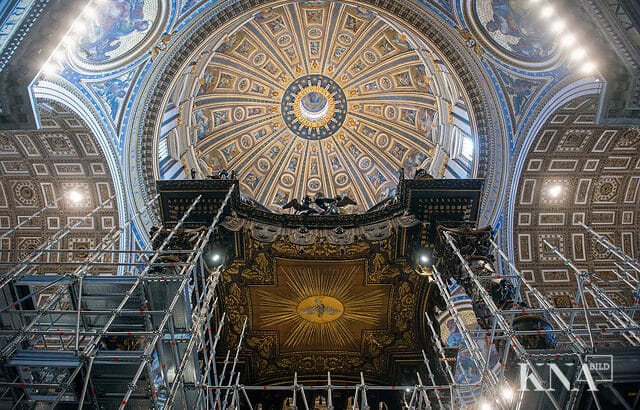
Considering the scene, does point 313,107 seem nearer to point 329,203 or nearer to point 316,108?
point 316,108

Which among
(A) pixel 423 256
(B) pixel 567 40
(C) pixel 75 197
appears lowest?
(A) pixel 423 256

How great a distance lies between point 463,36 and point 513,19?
136 centimetres

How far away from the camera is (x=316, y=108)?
24.3 metres

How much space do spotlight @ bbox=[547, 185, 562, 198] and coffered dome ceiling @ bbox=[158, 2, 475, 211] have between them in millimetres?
3442

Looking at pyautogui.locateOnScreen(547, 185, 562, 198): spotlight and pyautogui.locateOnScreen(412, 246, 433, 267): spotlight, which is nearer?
pyautogui.locateOnScreen(412, 246, 433, 267): spotlight

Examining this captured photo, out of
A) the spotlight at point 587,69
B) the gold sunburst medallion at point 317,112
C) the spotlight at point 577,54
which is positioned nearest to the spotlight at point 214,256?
the spotlight at point 587,69

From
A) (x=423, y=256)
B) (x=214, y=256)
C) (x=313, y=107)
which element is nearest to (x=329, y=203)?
(x=423, y=256)

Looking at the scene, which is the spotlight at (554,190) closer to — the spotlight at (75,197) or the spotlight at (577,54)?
the spotlight at (577,54)

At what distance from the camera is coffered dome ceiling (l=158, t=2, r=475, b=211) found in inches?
747

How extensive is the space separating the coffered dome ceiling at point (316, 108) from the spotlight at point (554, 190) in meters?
3.44

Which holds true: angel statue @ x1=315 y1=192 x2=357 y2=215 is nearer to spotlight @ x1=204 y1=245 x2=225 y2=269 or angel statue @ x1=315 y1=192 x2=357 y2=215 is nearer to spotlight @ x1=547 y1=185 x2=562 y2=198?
spotlight @ x1=204 y1=245 x2=225 y2=269

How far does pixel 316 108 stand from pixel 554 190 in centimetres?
1283

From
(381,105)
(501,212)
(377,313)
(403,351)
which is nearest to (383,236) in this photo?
(377,313)

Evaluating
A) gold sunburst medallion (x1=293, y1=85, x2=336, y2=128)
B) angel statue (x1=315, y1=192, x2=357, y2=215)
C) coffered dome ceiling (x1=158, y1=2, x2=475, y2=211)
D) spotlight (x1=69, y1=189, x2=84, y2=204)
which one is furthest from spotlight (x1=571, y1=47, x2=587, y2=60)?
gold sunburst medallion (x1=293, y1=85, x2=336, y2=128)
